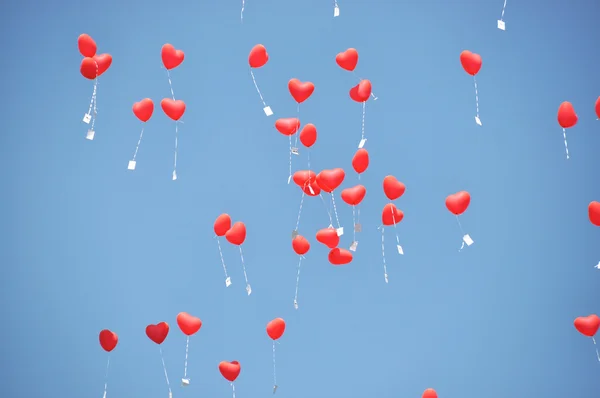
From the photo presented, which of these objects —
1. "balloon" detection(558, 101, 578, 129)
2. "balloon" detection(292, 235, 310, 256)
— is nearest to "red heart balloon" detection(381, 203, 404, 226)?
"balloon" detection(292, 235, 310, 256)

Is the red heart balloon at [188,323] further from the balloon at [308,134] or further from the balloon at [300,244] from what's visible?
the balloon at [308,134]

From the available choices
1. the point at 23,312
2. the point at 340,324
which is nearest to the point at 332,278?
the point at 340,324

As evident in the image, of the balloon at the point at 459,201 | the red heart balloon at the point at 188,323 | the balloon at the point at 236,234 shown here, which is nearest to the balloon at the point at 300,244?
the balloon at the point at 236,234

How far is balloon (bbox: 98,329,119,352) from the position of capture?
183 inches

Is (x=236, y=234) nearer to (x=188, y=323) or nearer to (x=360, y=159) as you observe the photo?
(x=188, y=323)


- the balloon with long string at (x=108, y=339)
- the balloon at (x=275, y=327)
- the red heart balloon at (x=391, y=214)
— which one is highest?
the red heart balloon at (x=391, y=214)

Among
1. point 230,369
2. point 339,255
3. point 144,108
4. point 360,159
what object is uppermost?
point 144,108

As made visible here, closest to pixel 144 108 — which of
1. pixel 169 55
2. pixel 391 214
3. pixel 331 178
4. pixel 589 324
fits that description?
pixel 169 55

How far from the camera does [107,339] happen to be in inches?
183

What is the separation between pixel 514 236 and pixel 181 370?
217cm

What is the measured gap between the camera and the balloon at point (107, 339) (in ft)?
15.3

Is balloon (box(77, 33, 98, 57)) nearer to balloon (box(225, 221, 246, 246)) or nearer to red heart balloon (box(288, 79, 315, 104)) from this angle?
red heart balloon (box(288, 79, 315, 104))

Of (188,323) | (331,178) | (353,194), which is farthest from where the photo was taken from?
(188,323)

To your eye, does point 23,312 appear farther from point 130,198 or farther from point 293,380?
point 293,380
